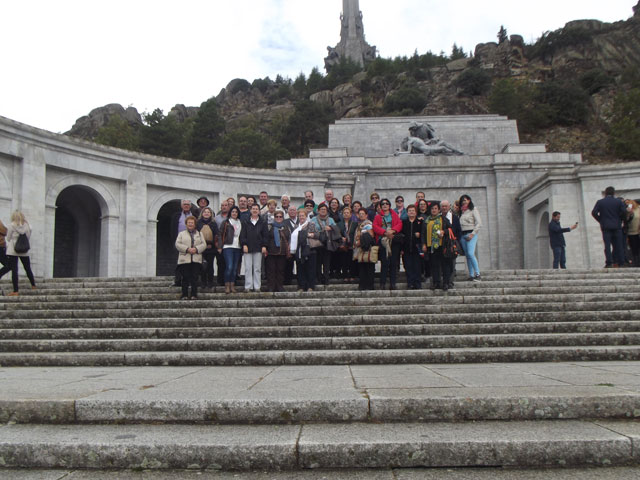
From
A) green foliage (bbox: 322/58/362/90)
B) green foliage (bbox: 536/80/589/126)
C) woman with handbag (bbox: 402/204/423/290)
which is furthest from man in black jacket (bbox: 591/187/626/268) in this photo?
green foliage (bbox: 322/58/362/90)


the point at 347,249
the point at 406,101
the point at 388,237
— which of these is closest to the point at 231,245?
the point at 347,249

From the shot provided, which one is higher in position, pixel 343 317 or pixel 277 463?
pixel 343 317

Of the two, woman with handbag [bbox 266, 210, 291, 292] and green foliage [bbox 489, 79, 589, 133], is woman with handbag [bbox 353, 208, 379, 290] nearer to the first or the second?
woman with handbag [bbox 266, 210, 291, 292]

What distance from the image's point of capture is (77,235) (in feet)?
70.4

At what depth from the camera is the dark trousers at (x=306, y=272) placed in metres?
9.92

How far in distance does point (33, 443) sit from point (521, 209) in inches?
973

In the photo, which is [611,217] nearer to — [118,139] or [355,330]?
[355,330]

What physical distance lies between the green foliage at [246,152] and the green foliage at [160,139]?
5.59 metres

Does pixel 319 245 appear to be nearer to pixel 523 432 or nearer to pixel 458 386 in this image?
pixel 458 386

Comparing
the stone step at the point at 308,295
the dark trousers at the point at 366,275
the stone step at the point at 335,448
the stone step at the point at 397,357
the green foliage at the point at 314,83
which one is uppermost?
the green foliage at the point at 314,83

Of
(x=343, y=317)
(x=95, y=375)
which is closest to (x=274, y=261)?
(x=343, y=317)

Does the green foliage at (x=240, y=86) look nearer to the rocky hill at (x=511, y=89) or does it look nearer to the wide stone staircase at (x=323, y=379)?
the rocky hill at (x=511, y=89)

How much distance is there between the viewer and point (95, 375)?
205 inches

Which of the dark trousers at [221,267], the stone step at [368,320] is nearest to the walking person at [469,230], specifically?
the stone step at [368,320]
